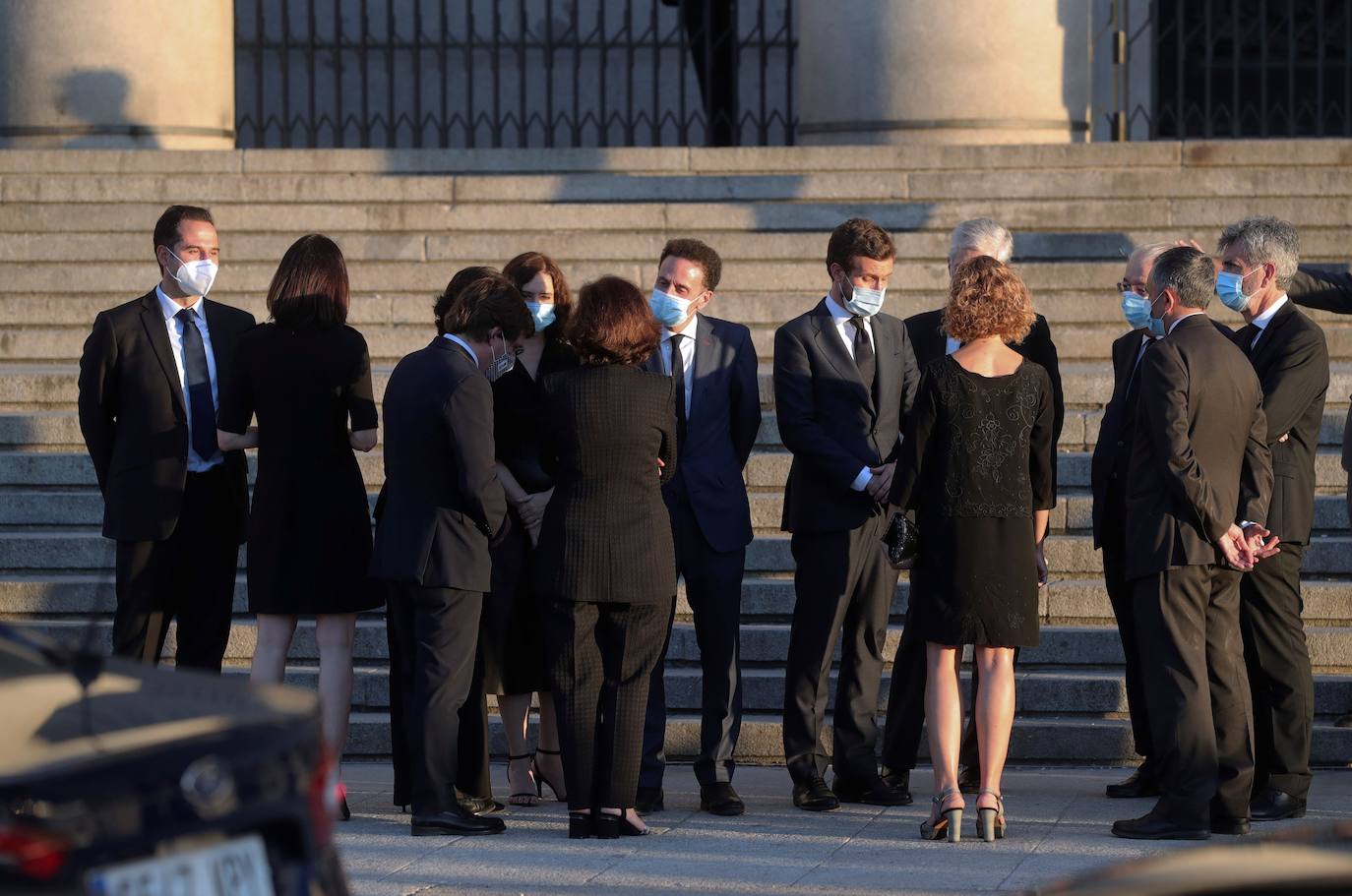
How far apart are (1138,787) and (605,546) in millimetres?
2207

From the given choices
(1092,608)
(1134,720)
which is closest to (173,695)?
(1134,720)

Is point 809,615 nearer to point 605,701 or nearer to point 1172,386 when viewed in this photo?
point 605,701

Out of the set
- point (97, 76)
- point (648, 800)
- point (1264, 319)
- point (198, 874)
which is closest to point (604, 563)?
point (648, 800)

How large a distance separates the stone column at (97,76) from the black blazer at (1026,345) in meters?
8.32

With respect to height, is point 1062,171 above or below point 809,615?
above

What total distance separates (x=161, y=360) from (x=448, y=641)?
1488 mm

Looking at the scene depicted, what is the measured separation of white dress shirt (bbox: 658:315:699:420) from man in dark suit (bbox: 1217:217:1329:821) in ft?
6.13

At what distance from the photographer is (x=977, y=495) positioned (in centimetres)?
656

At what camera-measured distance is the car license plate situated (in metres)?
3.22

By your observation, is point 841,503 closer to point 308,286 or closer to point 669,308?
point 669,308

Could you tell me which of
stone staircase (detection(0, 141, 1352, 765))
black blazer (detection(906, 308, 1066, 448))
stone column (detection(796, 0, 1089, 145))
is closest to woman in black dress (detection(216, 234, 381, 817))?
black blazer (detection(906, 308, 1066, 448))

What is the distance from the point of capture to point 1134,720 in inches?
291

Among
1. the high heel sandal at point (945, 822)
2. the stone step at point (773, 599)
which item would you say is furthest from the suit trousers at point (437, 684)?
the stone step at point (773, 599)

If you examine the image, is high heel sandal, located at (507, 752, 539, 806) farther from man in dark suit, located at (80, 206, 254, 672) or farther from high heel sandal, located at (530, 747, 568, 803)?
man in dark suit, located at (80, 206, 254, 672)
